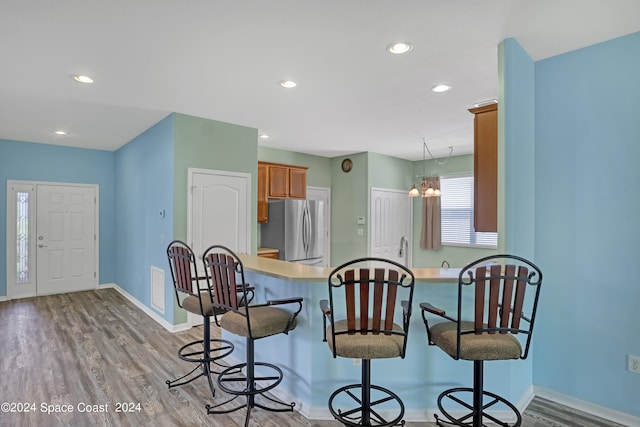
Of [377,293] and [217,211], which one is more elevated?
[217,211]

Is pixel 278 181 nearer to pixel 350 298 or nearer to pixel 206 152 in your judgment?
pixel 206 152

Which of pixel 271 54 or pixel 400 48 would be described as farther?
pixel 271 54

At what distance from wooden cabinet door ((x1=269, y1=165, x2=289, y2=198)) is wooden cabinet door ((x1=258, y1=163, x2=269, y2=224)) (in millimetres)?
86

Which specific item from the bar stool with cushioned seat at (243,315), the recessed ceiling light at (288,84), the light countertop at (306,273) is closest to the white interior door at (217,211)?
the recessed ceiling light at (288,84)

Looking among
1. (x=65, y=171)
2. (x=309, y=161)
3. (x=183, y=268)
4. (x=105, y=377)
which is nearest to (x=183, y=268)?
(x=183, y=268)

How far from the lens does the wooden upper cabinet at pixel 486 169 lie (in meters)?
2.63

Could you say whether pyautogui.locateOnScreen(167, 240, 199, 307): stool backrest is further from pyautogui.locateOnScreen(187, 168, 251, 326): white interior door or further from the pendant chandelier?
the pendant chandelier

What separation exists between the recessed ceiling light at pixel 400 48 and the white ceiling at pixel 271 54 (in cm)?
6

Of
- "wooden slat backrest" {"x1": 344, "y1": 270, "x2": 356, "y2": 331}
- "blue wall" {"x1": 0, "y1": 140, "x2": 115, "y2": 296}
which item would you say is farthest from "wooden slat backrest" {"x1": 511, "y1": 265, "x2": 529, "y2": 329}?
"blue wall" {"x1": 0, "y1": 140, "x2": 115, "y2": 296}

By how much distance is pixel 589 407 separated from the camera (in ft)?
7.77

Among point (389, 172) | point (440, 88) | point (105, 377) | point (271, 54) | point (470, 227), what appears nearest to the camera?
point (271, 54)

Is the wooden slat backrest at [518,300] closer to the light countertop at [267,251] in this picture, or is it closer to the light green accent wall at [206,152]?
the light green accent wall at [206,152]

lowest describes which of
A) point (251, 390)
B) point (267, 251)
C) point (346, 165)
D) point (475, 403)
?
point (251, 390)

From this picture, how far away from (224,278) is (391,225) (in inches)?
200
